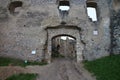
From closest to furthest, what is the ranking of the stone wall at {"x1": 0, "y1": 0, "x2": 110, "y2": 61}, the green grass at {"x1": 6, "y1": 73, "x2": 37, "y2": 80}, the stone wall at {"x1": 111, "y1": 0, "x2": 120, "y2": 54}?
the green grass at {"x1": 6, "y1": 73, "x2": 37, "y2": 80}, the stone wall at {"x1": 111, "y1": 0, "x2": 120, "y2": 54}, the stone wall at {"x1": 0, "y1": 0, "x2": 110, "y2": 61}

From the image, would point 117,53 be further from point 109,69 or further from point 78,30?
point 109,69

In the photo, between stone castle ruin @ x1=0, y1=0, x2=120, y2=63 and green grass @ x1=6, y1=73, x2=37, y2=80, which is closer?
green grass @ x1=6, y1=73, x2=37, y2=80

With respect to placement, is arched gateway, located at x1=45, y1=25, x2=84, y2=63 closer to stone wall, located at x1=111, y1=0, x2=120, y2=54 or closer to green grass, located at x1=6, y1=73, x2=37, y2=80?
stone wall, located at x1=111, y1=0, x2=120, y2=54

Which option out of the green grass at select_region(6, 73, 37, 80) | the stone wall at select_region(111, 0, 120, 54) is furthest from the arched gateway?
the green grass at select_region(6, 73, 37, 80)

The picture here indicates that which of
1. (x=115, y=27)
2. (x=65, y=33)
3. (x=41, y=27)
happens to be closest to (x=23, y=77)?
(x=41, y=27)

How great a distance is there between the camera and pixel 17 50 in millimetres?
13344

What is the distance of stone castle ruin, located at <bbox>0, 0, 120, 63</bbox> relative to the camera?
43.7 ft

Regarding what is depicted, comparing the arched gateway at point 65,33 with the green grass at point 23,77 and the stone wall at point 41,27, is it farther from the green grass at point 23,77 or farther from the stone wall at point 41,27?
the green grass at point 23,77

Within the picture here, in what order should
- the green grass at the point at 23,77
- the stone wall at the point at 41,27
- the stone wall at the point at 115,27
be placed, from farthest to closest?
the stone wall at the point at 41,27
the stone wall at the point at 115,27
the green grass at the point at 23,77

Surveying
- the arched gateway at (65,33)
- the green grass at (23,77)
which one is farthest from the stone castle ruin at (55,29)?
the green grass at (23,77)

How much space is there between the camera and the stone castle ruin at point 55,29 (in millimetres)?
13305

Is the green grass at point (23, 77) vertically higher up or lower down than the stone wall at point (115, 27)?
lower down

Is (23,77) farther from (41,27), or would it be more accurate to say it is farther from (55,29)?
(55,29)

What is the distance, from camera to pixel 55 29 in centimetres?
1371
